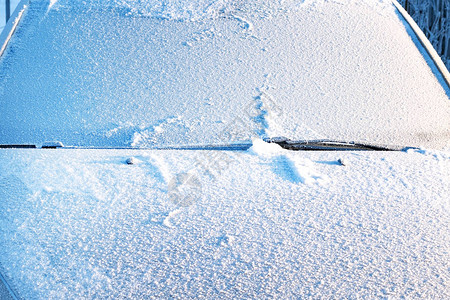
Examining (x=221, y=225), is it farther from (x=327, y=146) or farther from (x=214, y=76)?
(x=214, y=76)

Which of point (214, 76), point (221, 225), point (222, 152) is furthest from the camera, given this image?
point (214, 76)

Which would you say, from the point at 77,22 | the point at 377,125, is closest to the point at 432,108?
the point at 377,125

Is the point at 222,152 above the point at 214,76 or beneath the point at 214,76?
beneath

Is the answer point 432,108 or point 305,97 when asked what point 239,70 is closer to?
point 305,97

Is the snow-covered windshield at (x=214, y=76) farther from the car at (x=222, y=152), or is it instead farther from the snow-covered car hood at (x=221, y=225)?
the snow-covered car hood at (x=221, y=225)

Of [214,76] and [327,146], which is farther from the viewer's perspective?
[214,76]

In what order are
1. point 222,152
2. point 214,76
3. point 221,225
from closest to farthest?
point 221,225, point 222,152, point 214,76

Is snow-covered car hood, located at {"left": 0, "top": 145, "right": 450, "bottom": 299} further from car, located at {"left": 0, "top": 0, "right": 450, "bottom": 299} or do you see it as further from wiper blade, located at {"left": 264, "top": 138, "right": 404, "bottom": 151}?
wiper blade, located at {"left": 264, "top": 138, "right": 404, "bottom": 151}

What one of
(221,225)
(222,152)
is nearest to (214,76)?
(222,152)

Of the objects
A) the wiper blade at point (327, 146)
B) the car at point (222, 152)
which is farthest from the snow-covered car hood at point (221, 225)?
the wiper blade at point (327, 146)
